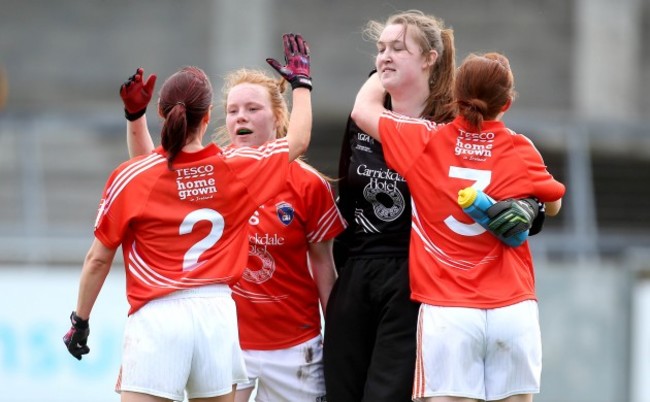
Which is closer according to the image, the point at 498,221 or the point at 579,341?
the point at 498,221

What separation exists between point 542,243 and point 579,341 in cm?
80

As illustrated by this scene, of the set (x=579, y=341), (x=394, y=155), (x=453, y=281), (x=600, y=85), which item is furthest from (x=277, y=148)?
(x=600, y=85)

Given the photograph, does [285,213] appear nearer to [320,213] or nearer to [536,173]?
[320,213]

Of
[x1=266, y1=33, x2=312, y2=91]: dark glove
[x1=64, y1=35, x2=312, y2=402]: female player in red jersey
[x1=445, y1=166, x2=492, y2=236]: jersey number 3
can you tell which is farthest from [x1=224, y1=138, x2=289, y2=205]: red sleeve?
[x1=445, y1=166, x2=492, y2=236]: jersey number 3

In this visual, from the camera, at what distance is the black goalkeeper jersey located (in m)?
5.12

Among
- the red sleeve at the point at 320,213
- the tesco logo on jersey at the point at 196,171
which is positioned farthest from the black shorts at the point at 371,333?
the tesco logo on jersey at the point at 196,171

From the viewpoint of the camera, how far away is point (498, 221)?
4.62 m

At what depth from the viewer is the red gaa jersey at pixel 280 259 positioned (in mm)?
5379

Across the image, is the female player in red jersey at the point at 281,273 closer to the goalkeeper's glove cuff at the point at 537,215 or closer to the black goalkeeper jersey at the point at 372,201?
the black goalkeeper jersey at the point at 372,201

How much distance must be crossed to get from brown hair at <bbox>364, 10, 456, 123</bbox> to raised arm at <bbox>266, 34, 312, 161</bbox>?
0.38 m

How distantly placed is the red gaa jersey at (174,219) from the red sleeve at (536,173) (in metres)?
1.04

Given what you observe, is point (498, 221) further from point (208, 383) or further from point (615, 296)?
point (615, 296)

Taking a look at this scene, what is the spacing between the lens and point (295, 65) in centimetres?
516

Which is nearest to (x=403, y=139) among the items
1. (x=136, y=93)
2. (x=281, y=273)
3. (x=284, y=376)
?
(x=281, y=273)
